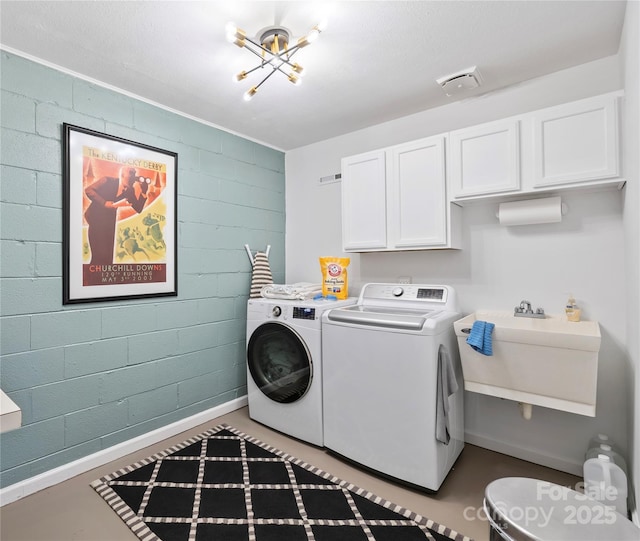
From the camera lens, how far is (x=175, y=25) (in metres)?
1.78

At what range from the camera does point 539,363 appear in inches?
73.2

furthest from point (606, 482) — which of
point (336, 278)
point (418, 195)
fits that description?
point (336, 278)

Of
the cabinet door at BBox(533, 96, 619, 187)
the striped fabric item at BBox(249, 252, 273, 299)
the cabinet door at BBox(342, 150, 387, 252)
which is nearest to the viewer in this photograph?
the cabinet door at BBox(533, 96, 619, 187)

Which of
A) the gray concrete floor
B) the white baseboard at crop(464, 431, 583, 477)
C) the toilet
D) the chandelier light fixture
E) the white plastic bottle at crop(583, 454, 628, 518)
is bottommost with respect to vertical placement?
the gray concrete floor

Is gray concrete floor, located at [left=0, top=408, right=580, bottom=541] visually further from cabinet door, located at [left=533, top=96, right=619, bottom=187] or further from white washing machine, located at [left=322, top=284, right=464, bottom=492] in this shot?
cabinet door, located at [left=533, top=96, right=619, bottom=187]

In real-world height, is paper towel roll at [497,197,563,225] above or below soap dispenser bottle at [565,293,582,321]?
above

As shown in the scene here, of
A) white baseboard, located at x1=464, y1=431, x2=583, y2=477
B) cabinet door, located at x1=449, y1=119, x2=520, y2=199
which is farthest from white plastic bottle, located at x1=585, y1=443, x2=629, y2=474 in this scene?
cabinet door, located at x1=449, y1=119, x2=520, y2=199

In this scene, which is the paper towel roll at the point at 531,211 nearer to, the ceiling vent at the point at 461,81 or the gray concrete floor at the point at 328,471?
the ceiling vent at the point at 461,81

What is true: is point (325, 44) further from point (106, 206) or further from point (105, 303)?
point (105, 303)

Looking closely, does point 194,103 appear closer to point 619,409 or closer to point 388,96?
point 388,96

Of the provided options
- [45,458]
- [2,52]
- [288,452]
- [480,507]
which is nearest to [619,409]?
[480,507]

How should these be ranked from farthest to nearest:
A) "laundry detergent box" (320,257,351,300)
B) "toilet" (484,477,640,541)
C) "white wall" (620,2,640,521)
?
"laundry detergent box" (320,257,351,300) < "white wall" (620,2,640,521) < "toilet" (484,477,640,541)

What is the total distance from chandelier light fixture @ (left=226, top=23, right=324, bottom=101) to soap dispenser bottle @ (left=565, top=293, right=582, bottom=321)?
2.05 meters

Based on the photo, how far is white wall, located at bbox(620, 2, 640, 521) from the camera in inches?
57.1
